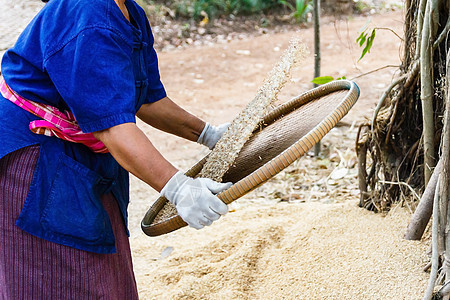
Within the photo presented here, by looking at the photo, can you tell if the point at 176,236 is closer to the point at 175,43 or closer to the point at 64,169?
the point at 64,169

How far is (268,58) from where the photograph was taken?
5961mm

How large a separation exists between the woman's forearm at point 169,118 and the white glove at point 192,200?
47 centimetres

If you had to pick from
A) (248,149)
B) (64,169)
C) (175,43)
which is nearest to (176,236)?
(248,149)

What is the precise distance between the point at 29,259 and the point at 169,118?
0.61m

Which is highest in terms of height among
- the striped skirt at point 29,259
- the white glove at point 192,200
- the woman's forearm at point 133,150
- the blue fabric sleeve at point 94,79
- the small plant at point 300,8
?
the blue fabric sleeve at point 94,79

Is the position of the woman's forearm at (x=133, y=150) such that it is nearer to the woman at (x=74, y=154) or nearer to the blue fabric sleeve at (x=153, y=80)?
the woman at (x=74, y=154)

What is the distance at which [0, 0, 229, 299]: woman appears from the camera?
124 centimetres

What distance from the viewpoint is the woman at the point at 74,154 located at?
1240 millimetres

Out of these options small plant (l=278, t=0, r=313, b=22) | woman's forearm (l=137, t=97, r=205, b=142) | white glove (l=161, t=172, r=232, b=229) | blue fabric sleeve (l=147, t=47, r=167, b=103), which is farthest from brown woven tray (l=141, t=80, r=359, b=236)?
small plant (l=278, t=0, r=313, b=22)

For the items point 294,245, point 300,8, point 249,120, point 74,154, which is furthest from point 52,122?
point 300,8

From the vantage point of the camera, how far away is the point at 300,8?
7258 mm

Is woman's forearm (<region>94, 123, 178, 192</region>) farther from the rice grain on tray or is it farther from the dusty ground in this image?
the dusty ground

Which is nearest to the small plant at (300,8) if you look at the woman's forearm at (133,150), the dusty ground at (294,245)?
the dusty ground at (294,245)

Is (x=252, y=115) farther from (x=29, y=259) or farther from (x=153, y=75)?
(x=29, y=259)
